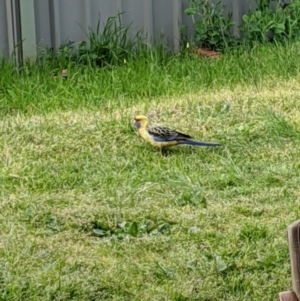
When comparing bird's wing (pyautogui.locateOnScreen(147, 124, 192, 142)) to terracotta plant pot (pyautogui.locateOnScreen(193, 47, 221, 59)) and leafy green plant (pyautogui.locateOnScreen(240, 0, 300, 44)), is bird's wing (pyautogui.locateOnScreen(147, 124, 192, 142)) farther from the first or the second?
leafy green plant (pyautogui.locateOnScreen(240, 0, 300, 44))

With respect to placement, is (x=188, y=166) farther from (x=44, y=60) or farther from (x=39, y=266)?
(x=44, y=60)

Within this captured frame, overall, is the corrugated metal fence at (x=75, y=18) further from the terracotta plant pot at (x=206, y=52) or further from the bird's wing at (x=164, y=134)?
the bird's wing at (x=164, y=134)

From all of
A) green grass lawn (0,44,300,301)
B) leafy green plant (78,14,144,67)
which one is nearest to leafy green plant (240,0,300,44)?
green grass lawn (0,44,300,301)

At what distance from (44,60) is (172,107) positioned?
1441mm

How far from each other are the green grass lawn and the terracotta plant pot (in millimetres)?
291

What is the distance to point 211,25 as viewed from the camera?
8406 millimetres

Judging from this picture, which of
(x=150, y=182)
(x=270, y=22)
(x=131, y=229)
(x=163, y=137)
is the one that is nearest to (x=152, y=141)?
(x=163, y=137)

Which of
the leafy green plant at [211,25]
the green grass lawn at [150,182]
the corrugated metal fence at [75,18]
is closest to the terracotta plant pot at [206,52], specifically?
the leafy green plant at [211,25]

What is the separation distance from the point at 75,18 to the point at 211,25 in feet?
3.72

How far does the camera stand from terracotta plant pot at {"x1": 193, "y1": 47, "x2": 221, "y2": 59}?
827 centimetres

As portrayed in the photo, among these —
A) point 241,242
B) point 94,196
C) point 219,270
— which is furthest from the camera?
point 94,196

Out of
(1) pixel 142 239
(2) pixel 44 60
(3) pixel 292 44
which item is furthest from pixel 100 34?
(1) pixel 142 239

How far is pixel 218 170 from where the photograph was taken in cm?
585

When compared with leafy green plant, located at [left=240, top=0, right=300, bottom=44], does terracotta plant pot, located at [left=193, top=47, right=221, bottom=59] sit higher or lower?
lower
